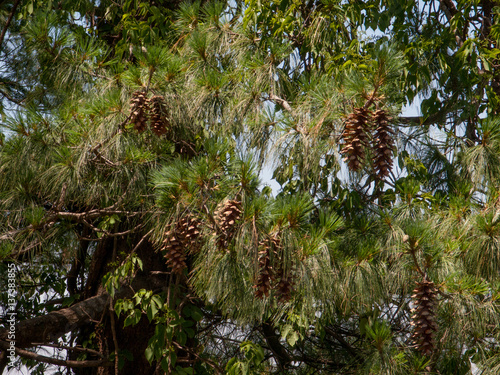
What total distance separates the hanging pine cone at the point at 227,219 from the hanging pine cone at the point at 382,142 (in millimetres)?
499

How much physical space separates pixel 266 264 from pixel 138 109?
2.70ft

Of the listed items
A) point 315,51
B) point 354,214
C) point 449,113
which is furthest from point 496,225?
point 315,51

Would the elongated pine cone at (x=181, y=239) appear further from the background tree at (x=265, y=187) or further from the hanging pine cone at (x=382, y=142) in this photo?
the hanging pine cone at (x=382, y=142)

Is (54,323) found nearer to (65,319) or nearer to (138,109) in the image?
(65,319)

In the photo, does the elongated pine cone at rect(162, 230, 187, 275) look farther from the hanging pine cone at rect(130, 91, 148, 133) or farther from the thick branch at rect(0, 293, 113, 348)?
the thick branch at rect(0, 293, 113, 348)

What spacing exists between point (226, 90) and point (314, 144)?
61cm

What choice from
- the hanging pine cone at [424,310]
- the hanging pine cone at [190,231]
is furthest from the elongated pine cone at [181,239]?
the hanging pine cone at [424,310]

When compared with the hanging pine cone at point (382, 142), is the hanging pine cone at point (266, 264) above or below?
below

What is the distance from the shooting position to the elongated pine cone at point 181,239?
1743mm

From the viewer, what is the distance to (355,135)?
1.68 metres

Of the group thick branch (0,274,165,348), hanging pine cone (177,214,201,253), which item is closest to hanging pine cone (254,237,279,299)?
hanging pine cone (177,214,201,253)

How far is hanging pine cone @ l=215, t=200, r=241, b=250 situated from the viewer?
1542mm

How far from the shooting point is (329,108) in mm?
1860

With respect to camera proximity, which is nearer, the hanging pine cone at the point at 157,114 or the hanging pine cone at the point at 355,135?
the hanging pine cone at the point at 355,135
